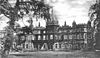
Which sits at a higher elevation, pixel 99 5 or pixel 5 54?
pixel 99 5

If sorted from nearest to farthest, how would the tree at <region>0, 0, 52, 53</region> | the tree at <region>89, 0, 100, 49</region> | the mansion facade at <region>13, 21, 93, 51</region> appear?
the tree at <region>0, 0, 52, 53</region>
the tree at <region>89, 0, 100, 49</region>
the mansion facade at <region>13, 21, 93, 51</region>

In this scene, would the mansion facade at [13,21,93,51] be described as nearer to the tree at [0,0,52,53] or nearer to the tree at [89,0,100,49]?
the tree at [89,0,100,49]

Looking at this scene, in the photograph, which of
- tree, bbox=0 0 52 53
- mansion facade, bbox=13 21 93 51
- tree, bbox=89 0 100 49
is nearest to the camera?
tree, bbox=0 0 52 53

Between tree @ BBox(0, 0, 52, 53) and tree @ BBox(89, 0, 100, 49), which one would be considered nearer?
tree @ BBox(0, 0, 52, 53)

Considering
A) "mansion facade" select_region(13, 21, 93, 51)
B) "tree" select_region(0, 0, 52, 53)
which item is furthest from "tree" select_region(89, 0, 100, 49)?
"mansion facade" select_region(13, 21, 93, 51)

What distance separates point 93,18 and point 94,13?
0.51 metres

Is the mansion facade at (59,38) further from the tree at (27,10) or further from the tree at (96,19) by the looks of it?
the tree at (27,10)

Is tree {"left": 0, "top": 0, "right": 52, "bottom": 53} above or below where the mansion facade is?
above

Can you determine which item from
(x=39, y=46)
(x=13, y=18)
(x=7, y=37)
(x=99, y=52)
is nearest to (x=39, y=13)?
(x=13, y=18)

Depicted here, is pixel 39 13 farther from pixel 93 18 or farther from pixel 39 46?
pixel 39 46

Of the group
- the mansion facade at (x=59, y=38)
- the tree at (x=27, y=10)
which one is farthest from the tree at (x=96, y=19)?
the mansion facade at (x=59, y=38)

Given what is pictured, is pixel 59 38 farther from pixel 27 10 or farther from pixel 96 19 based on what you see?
pixel 27 10

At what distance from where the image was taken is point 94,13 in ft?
57.1

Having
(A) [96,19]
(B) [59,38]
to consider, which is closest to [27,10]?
(A) [96,19]
